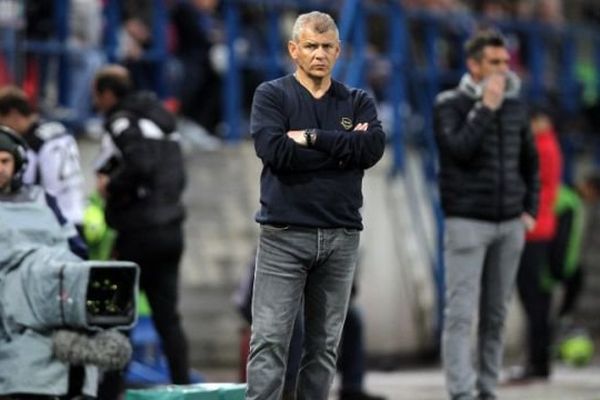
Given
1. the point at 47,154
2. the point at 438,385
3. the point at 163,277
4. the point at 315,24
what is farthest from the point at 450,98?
the point at 438,385

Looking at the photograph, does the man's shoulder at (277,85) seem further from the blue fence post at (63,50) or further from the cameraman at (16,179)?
the blue fence post at (63,50)

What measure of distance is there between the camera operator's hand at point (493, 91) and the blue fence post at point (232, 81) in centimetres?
523

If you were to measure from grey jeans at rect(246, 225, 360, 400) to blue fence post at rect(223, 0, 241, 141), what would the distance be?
286 inches

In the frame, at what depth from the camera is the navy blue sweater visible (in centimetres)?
898

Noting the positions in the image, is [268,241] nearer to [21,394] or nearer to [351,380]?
[21,394]

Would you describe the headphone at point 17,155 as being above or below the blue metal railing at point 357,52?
below

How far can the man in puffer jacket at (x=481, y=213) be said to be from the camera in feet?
36.7

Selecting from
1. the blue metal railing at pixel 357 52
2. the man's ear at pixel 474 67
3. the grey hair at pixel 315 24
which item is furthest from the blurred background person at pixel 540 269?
the grey hair at pixel 315 24

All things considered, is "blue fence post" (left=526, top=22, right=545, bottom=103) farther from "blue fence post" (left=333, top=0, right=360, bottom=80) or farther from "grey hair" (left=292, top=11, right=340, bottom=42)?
"grey hair" (left=292, top=11, right=340, bottom=42)

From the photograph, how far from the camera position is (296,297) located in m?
9.13

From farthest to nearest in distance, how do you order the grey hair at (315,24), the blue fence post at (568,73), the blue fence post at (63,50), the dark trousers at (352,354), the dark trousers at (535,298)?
the blue fence post at (568,73) → the blue fence post at (63,50) → the dark trousers at (535,298) → the dark trousers at (352,354) → the grey hair at (315,24)

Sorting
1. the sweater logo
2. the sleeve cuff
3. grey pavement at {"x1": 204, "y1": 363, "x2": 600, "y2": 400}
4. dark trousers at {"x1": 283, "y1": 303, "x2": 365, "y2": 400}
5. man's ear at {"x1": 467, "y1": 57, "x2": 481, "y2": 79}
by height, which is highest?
man's ear at {"x1": 467, "y1": 57, "x2": 481, "y2": 79}

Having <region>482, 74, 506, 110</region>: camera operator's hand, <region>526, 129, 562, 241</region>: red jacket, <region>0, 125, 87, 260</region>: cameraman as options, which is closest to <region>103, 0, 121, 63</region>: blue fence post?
<region>526, 129, 562, 241</region>: red jacket

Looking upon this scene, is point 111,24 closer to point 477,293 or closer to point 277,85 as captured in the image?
point 477,293
